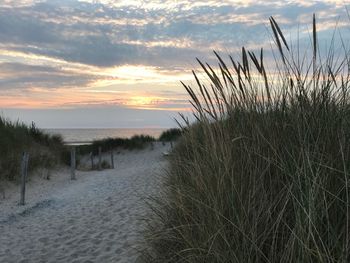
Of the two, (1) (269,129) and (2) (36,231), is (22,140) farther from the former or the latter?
(1) (269,129)

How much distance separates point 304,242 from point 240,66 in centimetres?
177

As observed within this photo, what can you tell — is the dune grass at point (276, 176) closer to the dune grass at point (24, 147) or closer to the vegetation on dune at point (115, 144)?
the dune grass at point (24, 147)

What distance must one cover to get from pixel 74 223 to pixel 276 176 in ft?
19.6

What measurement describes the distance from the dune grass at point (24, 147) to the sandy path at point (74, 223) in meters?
1.00

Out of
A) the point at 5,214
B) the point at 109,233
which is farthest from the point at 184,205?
the point at 5,214

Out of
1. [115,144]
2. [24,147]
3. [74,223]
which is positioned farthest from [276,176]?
[115,144]

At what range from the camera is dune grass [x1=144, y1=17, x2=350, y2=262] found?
2.19 meters

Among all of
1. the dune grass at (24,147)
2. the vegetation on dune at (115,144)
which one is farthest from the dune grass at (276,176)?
the vegetation on dune at (115,144)

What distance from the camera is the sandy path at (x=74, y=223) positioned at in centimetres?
566

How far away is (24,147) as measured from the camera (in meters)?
15.8

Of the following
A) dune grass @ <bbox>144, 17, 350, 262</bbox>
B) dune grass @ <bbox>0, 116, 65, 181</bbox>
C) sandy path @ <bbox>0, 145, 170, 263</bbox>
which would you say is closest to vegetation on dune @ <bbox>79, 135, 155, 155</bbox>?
dune grass @ <bbox>0, 116, 65, 181</bbox>

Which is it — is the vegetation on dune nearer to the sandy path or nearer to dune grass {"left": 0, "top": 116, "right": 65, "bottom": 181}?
dune grass {"left": 0, "top": 116, "right": 65, "bottom": 181}

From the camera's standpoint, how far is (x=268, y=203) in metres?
2.66

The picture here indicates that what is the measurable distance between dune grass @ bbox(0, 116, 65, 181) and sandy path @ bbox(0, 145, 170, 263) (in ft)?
3.29
